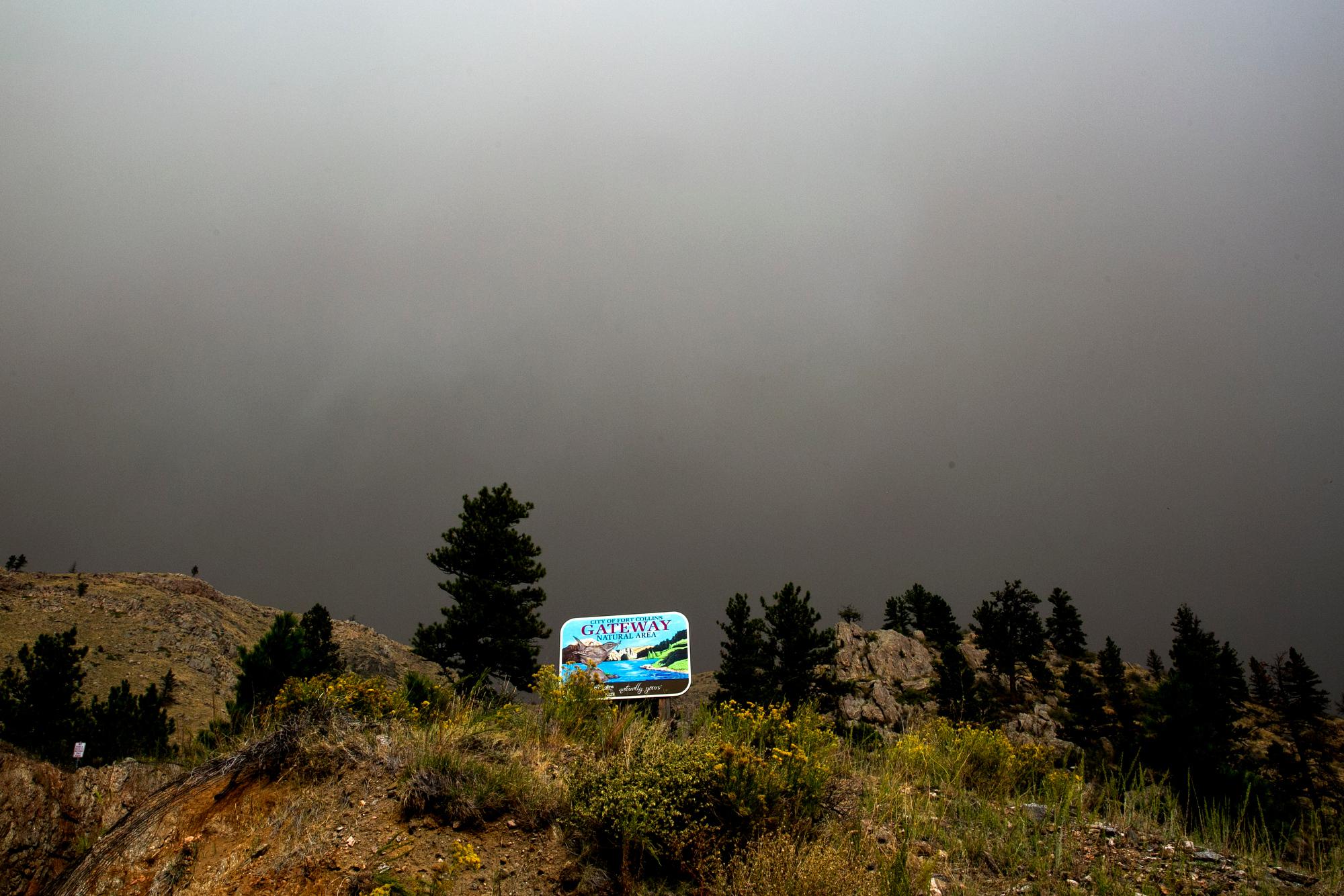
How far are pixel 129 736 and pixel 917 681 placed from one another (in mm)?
66074

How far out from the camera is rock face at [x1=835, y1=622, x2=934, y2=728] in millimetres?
59728

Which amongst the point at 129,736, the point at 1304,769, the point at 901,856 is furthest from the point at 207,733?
the point at 1304,769

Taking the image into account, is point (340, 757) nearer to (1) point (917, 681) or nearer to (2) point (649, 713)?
(2) point (649, 713)

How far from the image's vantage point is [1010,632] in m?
69.2

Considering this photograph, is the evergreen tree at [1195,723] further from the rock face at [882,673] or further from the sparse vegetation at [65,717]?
the sparse vegetation at [65,717]

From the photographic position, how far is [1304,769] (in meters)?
45.1

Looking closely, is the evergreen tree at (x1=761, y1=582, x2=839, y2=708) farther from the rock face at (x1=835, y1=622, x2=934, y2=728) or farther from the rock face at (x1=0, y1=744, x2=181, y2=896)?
the rock face at (x1=0, y1=744, x2=181, y2=896)

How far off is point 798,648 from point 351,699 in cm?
3767

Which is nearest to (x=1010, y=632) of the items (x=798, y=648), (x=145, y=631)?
(x=798, y=648)

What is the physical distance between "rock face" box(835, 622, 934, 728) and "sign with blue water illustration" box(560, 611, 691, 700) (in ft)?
149

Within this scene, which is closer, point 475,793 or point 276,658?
point 475,793

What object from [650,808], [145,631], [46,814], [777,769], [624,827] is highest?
[145,631]

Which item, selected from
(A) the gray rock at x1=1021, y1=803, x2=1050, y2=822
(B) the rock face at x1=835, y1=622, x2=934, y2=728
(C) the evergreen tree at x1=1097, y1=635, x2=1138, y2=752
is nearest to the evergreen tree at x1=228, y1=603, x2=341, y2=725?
(A) the gray rock at x1=1021, y1=803, x2=1050, y2=822

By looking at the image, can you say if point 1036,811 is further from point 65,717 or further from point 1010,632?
point 1010,632
